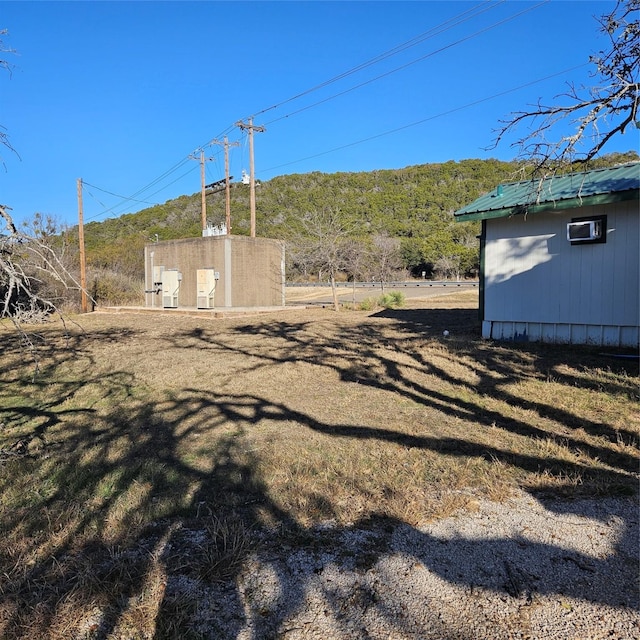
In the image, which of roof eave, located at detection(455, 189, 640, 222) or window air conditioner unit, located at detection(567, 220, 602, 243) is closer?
roof eave, located at detection(455, 189, 640, 222)

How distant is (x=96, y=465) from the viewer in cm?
394

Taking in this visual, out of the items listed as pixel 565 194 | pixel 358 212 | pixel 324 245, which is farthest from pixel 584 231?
pixel 358 212

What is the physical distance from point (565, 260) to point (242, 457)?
7344mm

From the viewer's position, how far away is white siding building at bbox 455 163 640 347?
8273mm

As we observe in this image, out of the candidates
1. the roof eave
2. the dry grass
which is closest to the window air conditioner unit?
the roof eave

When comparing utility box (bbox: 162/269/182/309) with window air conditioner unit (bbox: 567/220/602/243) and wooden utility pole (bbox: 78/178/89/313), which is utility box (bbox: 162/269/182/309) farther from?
window air conditioner unit (bbox: 567/220/602/243)

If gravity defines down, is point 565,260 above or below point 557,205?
below

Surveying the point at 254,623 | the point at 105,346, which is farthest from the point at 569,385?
the point at 105,346

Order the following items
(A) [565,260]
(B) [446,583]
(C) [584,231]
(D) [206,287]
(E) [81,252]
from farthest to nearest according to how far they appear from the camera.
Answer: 1. (E) [81,252]
2. (D) [206,287]
3. (A) [565,260]
4. (C) [584,231]
5. (B) [446,583]

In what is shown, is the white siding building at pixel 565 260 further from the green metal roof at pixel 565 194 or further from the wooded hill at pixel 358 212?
Result: the wooded hill at pixel 358 212

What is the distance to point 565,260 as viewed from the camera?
889 centimetres

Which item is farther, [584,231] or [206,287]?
[206,287]

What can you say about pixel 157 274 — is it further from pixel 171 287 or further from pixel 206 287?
pixel 206 287

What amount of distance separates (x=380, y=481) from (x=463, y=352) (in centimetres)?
518
